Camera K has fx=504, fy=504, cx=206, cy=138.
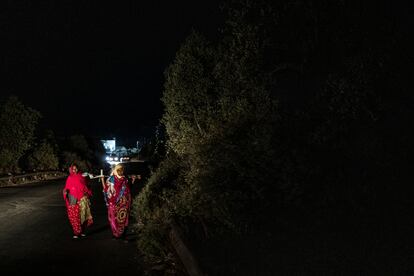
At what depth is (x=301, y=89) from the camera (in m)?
12.1

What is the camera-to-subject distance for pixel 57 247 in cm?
1040

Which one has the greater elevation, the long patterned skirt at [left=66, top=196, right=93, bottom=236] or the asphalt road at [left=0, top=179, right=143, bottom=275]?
the long patterned skirt at [left=66, top=196, right=93, bottom=236]

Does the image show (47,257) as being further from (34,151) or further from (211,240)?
(34,151)

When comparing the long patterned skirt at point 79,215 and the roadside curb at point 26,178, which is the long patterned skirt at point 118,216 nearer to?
the long patterned skirt at point 79,215

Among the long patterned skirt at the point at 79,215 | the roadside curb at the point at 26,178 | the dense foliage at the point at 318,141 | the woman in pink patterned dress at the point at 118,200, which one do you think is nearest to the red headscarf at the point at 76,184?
the long patterned skirt at the point at 79,215

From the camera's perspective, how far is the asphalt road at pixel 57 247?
8586mm

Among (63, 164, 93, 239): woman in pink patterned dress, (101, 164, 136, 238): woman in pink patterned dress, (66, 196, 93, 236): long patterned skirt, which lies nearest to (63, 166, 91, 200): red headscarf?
(63, 164, 93, 239): woman in pink patterned dress

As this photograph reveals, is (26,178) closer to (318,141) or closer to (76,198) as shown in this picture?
(76,198)

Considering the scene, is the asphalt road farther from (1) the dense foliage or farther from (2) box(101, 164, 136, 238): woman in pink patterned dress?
(1) the dense foliage

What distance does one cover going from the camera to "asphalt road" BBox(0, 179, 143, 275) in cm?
859

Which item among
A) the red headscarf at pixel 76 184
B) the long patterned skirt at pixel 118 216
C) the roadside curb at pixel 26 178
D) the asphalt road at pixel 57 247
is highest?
the roadside curb at pixel 26 178

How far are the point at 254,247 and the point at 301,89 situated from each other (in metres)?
5.16

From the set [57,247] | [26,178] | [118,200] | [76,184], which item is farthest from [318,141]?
[26,178]

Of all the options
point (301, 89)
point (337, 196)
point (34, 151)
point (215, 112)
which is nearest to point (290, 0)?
point (301, 89)
